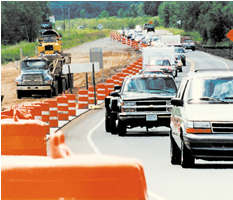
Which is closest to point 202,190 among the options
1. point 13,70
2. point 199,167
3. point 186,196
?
point 186,196

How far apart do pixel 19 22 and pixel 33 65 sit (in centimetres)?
10189

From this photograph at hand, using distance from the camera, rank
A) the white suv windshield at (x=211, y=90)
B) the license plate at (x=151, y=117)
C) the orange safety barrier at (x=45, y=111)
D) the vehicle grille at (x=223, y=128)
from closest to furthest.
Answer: the vehicle grille at (x=223, y=128)
the white suv windshield at (x=211, y=90)
the license plate at (x=151, y=117)
the orange safety barrier at (x=45, y=111)

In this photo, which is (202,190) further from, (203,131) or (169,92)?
(169,92)

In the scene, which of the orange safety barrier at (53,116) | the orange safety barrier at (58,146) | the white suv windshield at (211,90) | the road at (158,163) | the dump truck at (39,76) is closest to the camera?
the orange safety barrier at (58,146)

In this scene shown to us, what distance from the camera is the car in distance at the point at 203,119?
13.9m

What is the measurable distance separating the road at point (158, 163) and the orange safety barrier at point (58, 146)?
5674 millimetres

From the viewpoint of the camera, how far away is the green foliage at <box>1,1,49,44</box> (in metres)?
142

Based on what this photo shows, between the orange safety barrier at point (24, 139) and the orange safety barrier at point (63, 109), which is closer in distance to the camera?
the orange safety barrier at point (24, 139)

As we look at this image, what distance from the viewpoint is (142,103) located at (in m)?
22.8

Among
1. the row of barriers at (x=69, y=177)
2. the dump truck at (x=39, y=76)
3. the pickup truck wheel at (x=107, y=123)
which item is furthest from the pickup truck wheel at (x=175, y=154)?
the dump truck at (x=39, y=76)

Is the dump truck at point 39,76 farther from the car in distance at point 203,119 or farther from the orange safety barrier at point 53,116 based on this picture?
the car in distance at point 203,119

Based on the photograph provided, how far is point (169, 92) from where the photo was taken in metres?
23.6

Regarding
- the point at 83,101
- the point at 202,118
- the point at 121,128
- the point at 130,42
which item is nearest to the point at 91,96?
the point at 83,101

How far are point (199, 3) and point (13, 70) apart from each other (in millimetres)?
113868
